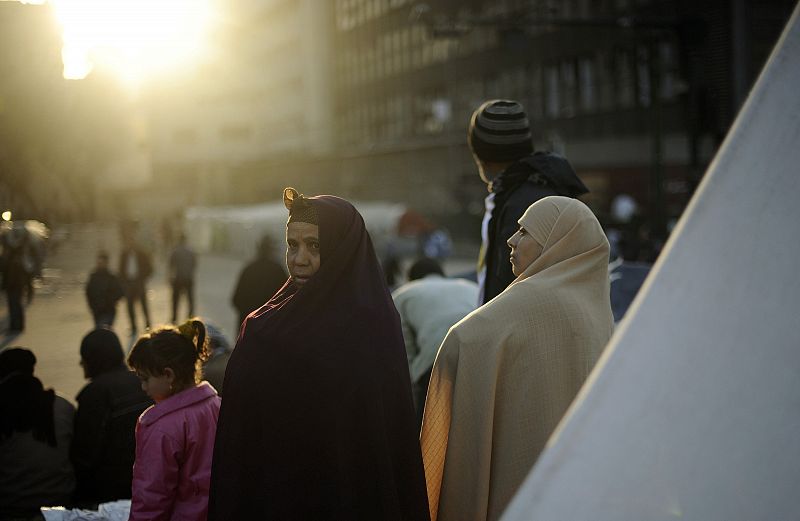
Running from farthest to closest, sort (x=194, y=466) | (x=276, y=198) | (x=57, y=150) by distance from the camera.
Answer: (x=276, y=198), (x=57, y=150), (x=194, y=466)

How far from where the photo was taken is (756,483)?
1.74m

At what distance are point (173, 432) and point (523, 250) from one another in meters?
1.36

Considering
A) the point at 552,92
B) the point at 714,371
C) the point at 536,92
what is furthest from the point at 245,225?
the point at 714,371

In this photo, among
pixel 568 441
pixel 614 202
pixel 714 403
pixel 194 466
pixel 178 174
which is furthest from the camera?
pixel 178 174

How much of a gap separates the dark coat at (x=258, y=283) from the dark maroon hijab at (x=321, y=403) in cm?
742

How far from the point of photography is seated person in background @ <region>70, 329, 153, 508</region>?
4992 mm

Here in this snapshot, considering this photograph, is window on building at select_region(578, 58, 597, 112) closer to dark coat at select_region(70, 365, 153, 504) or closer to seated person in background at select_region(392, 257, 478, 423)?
seated person in background at select_region(392, 257, 478, 423)

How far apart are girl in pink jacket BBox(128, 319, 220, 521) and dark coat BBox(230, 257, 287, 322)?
6717mm

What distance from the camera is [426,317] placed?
5734mm

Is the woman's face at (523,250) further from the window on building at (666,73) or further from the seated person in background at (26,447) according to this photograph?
the window on building at (666,73)

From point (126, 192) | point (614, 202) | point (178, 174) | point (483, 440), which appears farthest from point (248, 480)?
point (178, 174)

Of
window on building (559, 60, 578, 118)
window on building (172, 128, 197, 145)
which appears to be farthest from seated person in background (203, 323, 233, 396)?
window on building (172, 128, 197, 145)

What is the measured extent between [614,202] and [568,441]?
31.9 m

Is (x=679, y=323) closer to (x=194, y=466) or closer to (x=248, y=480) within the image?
(x=248, y=480)
